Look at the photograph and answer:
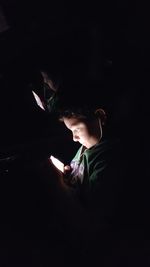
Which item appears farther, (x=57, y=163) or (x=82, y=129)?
(x=57, y=163)

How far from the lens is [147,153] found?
89.2 inches

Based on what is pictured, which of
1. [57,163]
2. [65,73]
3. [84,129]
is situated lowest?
[57,163]

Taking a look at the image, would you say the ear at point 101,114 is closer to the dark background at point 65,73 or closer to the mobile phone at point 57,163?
the dark background at point 65,73

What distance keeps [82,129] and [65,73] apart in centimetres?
39

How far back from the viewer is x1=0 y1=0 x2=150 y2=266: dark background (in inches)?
84.7

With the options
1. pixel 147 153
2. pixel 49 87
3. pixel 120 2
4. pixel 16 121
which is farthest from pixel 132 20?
pixel 16 121

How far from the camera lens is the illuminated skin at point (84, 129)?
2.18 metres

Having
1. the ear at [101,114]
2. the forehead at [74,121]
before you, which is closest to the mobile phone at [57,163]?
the forehead at [74,121]

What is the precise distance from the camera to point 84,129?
219 cm

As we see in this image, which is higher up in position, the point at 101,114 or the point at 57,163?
the point at 101,114

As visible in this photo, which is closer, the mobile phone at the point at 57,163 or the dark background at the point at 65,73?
the dark background at the point at 65,73

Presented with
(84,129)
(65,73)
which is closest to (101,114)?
(84,129)

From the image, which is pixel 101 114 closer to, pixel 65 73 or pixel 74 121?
pixel 74 121

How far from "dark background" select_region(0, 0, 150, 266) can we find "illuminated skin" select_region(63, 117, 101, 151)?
0.18 meters
